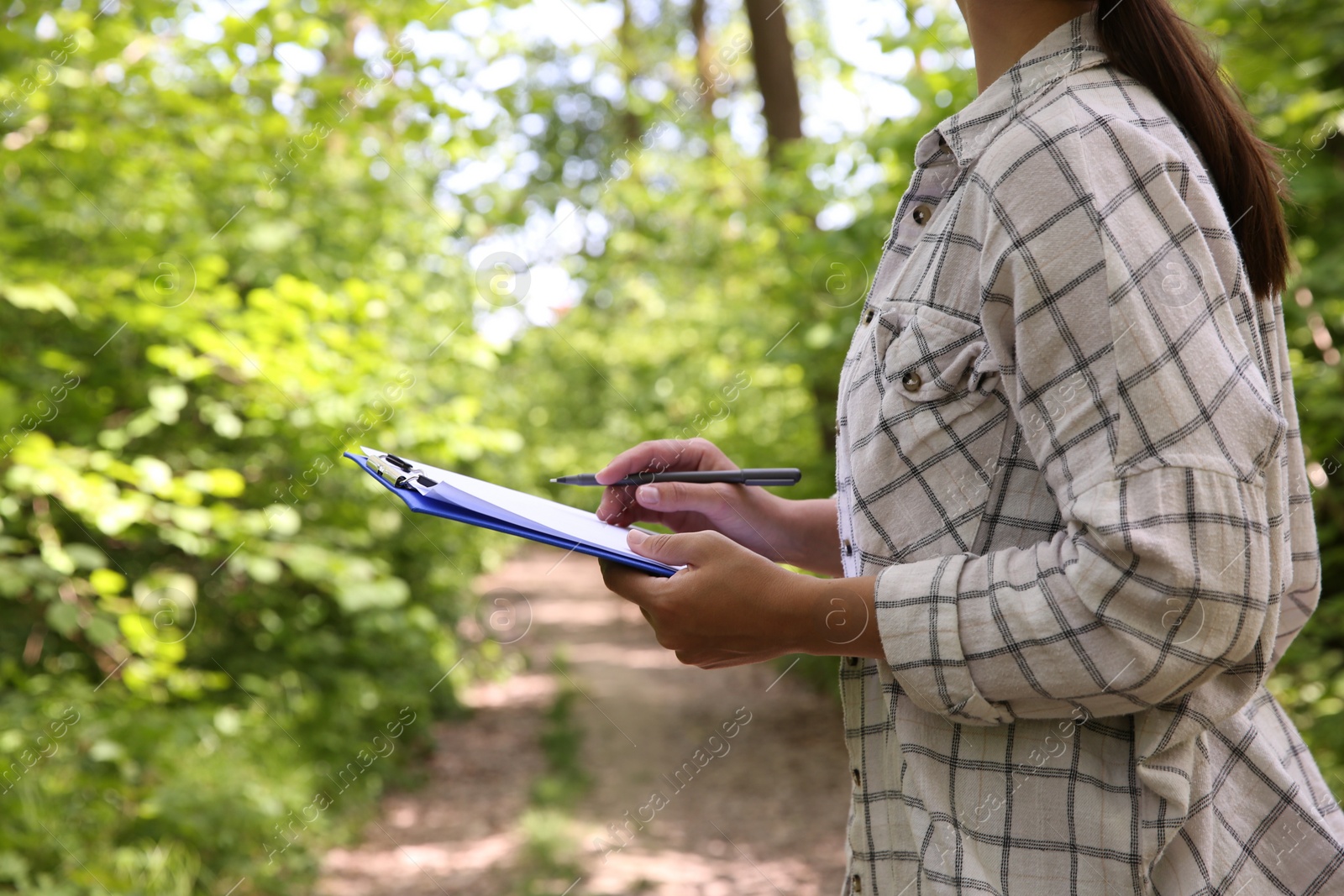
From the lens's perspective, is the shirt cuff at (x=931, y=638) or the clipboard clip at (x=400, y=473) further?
the clipboard clip at (x=400, y=473)

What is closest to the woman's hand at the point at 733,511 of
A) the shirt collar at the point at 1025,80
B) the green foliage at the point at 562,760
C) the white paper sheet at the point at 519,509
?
the white paper sheet at the point at 519,509

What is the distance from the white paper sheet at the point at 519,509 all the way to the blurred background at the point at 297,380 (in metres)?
2.57

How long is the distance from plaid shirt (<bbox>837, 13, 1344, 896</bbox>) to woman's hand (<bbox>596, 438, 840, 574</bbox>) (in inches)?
13.4

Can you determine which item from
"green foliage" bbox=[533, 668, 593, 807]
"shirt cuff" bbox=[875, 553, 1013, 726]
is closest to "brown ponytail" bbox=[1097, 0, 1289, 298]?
"shirt cuff" bbox=[875, 553, 1013, 726]

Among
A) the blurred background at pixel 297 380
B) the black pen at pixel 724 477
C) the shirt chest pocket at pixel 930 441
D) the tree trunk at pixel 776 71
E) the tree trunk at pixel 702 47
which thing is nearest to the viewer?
the shirt chest pocket at pixel 930 441

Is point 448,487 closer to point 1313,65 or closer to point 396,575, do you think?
point 1313,65

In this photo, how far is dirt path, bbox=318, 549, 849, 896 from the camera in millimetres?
5031

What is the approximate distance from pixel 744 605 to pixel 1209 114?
0.67 metres

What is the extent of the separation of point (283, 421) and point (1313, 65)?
4291 mm

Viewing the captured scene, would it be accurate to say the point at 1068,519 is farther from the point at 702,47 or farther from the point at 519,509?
the point at 702,47

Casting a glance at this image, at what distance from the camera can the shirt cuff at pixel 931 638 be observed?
0.94m

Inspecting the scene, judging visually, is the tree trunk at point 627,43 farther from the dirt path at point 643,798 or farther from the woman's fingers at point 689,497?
the woman's fingers at point 689,497

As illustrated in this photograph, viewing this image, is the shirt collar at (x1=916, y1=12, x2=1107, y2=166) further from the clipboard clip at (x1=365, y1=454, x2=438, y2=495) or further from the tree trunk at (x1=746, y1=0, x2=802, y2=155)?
the tree trunk at (x1=746, y1=0, x2=802, y2=155)

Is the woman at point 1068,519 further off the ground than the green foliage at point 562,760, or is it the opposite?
the woman at point 1068,519
